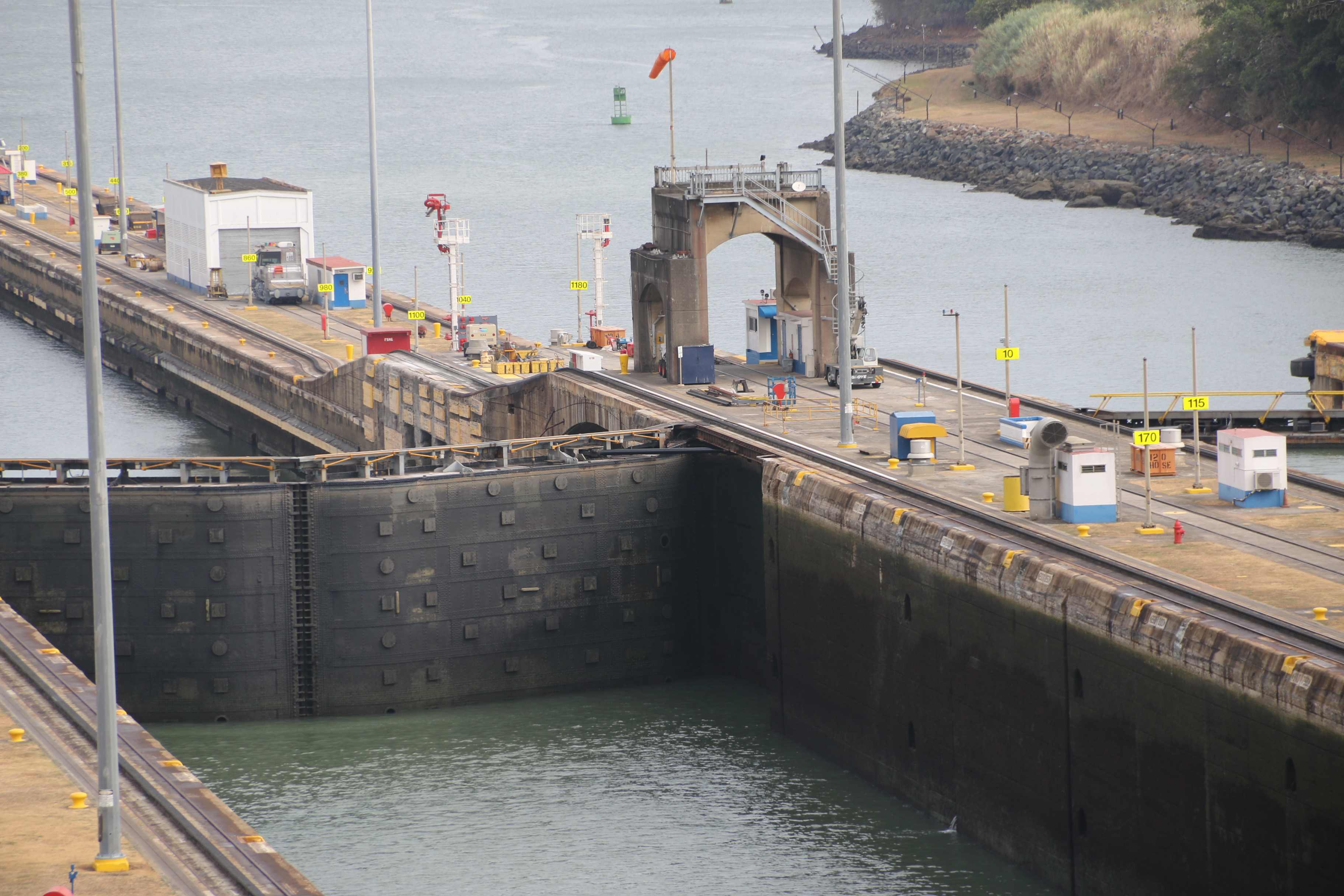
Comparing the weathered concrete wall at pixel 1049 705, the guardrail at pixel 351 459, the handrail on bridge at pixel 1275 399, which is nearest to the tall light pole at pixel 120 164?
the handrail on bridge at pixel 1275 399

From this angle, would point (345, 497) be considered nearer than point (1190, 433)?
Yes

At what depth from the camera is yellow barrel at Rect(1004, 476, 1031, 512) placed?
38906 millimetres

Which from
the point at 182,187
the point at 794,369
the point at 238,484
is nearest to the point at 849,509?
the point at 238,484

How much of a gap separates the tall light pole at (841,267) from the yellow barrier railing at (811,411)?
2.52 metres

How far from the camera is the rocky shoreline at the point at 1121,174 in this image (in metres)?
124

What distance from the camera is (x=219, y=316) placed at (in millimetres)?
84188

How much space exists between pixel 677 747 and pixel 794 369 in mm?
17066

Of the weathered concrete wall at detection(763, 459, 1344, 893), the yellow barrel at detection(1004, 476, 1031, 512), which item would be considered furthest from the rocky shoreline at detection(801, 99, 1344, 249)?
the yellow barrel at detection(1004, 476, 1031, 512)

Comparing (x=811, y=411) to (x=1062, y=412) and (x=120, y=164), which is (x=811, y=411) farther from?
(x=120, y=164)

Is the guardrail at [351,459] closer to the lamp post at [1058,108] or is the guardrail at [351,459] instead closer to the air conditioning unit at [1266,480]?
the air conditioning unit at [1266,480]

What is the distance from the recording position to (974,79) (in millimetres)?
187250

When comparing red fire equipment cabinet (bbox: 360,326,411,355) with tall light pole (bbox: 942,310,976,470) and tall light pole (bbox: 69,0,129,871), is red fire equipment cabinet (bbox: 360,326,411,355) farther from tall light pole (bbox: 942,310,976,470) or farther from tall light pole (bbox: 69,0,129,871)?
tall light pole (bbox: 69,0,129,871)

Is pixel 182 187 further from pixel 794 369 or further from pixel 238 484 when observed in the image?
pixel 238 484

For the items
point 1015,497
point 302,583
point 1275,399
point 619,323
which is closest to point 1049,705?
point 1015,497
